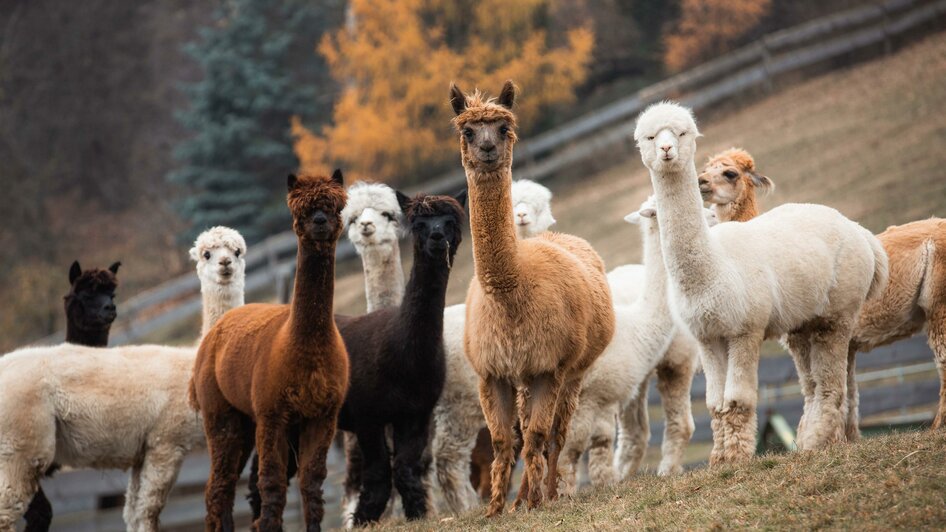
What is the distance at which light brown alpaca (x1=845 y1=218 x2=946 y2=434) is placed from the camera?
8.79 meters

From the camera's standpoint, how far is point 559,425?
8109 millimetres

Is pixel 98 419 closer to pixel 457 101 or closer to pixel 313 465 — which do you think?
pixel 313 465

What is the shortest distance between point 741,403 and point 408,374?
2.58 m

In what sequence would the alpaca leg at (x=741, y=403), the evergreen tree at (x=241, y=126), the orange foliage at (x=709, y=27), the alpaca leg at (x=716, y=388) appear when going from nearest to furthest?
the alpaca leg at (x=741, y=403)
the alpaca leg at (x=716, y=388)
the evergreen tree at (x=241, y=126)
the orange foliage at (x=709, y=27)

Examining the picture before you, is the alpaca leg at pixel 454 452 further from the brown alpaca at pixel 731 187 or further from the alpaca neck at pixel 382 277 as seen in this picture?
the brown alpaca at pixel 731 187

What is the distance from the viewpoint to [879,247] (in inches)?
350

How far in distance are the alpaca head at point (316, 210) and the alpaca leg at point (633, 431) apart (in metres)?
3.65

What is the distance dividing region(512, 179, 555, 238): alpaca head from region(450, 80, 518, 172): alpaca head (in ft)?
9.42

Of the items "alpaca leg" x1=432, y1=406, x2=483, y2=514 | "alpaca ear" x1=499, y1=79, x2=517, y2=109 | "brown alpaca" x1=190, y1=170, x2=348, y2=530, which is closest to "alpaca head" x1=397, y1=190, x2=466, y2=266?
"brown alpaca" x1=190, y1=170, x2=348, y2=530

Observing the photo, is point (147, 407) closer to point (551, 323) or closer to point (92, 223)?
point (551, 323)

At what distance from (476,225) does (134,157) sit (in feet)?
114

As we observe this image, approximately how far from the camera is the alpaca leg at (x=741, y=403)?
25.1 feet

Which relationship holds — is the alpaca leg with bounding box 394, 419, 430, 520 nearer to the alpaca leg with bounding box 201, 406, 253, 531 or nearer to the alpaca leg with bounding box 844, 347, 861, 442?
the alpaca leg with bounding box 201, 406, 253, 531

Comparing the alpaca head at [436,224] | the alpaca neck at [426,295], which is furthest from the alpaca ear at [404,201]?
the alpaca neck at [426,295]
